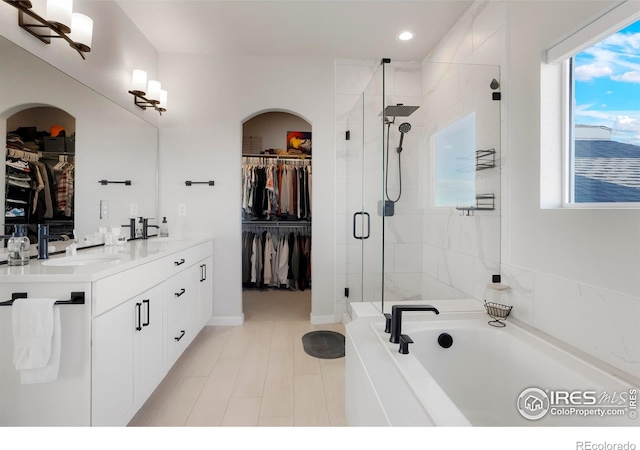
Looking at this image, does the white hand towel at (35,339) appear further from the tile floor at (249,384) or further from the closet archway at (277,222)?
the closet archway at (277,222)

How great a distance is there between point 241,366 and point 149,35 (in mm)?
2917

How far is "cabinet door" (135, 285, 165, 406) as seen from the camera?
5.04 ft

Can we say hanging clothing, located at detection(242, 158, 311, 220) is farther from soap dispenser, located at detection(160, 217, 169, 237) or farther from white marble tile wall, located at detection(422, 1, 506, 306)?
white marble tile wall, located at detection(422, 1, 506, 306)

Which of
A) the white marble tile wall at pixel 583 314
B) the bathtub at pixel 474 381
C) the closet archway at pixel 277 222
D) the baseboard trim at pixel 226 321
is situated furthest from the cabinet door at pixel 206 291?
the white marble tile wall at pixel 583 314

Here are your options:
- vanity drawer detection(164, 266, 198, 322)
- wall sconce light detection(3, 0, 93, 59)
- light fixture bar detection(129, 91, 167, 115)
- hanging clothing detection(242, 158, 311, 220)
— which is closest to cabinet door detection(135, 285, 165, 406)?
vanity drawer detection(164, 266, 198, 322)

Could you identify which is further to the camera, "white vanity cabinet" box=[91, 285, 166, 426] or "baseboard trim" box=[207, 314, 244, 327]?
"baseboard trim" box=[207, 314, 244, 327]

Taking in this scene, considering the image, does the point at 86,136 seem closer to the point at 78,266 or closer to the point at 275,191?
the point at 78,266

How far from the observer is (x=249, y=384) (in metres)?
1.93

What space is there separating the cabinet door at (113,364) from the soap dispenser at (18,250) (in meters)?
0.47

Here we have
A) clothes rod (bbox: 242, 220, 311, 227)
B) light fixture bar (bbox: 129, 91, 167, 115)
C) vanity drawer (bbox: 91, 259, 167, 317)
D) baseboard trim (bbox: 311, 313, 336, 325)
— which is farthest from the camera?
clothes rod (bbox: 242, 220, 311, 227)

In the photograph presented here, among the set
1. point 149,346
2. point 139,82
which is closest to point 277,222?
point 139,82

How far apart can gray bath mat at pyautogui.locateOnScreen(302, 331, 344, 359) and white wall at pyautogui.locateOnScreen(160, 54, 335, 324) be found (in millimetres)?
282
